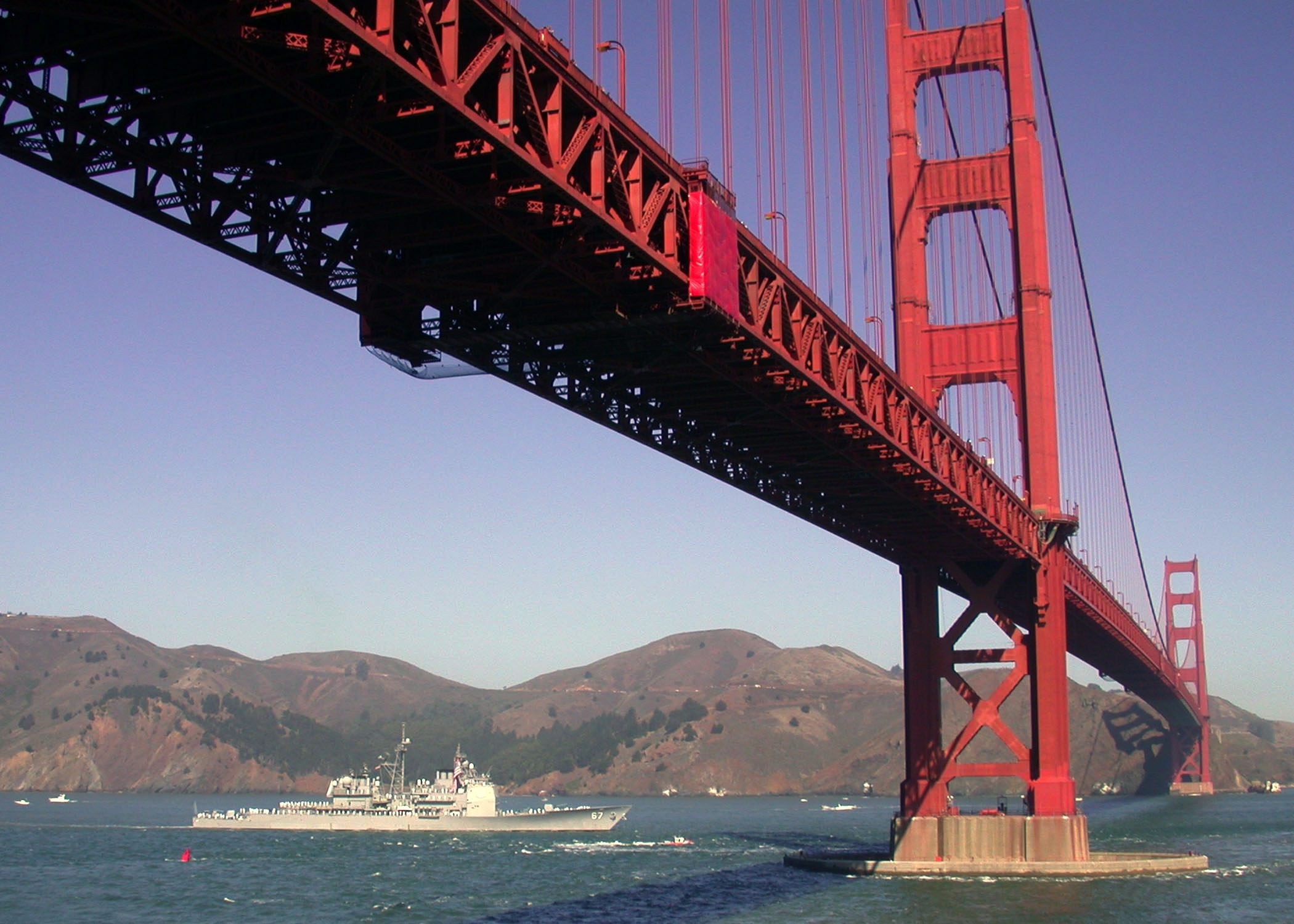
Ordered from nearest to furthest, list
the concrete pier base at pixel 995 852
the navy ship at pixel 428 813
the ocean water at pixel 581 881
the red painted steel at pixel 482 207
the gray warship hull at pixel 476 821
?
the red painted steel at pixel 482 207 < the ocean water at pixel 581 881 < the concrete pier base at pixel 995 852 < the gray warship hull at pixel 476 821 < the navy ship at pixel 428 813

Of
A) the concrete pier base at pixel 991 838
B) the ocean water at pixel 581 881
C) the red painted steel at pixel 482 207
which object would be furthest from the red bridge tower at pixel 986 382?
the red painted steel at pixel 482 207

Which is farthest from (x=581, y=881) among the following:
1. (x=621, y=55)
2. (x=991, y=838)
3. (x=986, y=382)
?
(x=621, y=55)

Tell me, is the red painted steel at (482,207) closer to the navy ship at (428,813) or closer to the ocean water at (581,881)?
the ocean water at (581,881)

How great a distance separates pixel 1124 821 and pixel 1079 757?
90146 mm

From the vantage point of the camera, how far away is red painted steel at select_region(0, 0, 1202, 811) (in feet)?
50.0

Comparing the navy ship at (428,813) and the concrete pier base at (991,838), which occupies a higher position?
the concrete pier base at (991,838)

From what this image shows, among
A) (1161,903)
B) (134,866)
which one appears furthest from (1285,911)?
(134,866)

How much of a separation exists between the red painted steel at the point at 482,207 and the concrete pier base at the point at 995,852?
1280cm

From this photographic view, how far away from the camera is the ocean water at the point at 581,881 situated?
41.0 m

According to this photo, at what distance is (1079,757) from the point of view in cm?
18175

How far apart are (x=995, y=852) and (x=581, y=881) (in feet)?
50.9

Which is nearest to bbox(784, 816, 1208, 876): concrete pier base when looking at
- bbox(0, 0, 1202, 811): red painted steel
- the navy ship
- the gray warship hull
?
bbox(0, 0, 1202, 811): red painted steel

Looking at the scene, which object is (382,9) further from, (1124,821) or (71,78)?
(1124,821)

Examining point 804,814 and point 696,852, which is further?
point 804,814
